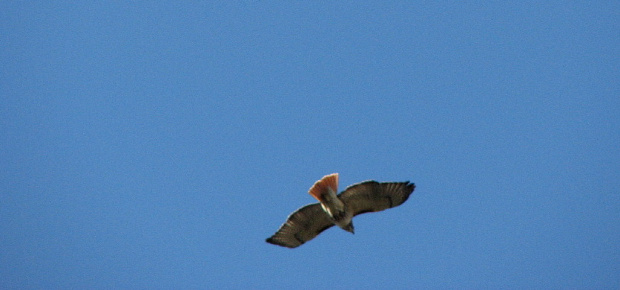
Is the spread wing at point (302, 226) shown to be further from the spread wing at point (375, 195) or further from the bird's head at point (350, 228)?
the spread wing at point (375, 195)

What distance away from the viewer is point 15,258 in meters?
93.7

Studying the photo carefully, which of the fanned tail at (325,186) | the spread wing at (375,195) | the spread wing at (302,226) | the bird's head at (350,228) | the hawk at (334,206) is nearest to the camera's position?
the fanned tail at (325,186)

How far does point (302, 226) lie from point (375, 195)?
2136 mm

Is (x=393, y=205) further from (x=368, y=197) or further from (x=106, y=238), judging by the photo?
(x=106, y=238)

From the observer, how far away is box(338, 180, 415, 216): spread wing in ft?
35.7

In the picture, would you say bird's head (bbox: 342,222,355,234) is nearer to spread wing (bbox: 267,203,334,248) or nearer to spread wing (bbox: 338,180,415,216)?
spread wing (bbox: 338,180,415,216)

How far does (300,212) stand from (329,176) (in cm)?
161

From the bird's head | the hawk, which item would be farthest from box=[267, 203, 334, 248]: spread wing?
the bird's head

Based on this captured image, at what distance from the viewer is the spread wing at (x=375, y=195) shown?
10.9 m

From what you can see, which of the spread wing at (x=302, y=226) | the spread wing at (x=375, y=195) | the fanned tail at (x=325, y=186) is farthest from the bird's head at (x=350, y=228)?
the fanned tail at (x=325, y=186)

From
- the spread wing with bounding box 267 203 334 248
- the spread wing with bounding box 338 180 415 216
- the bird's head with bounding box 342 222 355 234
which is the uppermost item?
the spread wing with bounding box 338 180 415 216

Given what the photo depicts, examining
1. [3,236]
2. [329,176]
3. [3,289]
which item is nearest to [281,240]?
[329,176]

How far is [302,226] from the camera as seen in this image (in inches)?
468

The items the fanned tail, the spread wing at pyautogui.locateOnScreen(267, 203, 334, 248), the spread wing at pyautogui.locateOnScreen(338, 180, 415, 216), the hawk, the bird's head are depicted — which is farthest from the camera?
the spread wing at pyautogui.locateOnScreen(267, 203, 334, 248)
